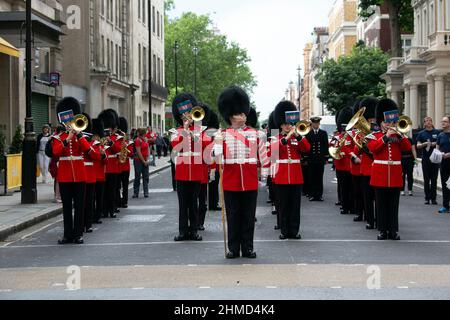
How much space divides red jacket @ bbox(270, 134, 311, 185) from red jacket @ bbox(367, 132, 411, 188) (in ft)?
3.36

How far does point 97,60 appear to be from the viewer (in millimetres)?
48969

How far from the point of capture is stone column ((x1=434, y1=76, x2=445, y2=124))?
4709 centimetres

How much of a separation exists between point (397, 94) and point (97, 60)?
2079 centimetres

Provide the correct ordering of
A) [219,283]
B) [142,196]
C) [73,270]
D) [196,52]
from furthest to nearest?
[196,52], [142,196], [73,270], [219,283]

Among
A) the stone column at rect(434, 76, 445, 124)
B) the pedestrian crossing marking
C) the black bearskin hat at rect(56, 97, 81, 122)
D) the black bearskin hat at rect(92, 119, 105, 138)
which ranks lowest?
the pedestrian crossing marking

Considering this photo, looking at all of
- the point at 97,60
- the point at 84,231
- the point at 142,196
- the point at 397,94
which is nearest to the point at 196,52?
the point at 397,94

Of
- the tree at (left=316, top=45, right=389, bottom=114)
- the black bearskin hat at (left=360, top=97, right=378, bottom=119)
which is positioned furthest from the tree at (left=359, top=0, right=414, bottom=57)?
the black bearskin hat at (left=360, top=97, right=378, bottom=119)

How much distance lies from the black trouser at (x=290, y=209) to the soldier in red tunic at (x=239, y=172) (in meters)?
1.77

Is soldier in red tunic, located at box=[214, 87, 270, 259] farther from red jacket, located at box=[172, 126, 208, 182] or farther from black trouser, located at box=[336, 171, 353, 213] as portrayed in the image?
black trouser, located at box=[336, 171, 353, 213]

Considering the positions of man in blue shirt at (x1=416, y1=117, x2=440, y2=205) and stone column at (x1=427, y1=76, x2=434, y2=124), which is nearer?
man in blue shirt at (x1=416, y1=117, x2=440, y2=205)

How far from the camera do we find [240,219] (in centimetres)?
1227

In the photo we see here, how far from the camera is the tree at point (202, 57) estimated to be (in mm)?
96688

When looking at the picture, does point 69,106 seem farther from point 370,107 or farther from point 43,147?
point 43,147

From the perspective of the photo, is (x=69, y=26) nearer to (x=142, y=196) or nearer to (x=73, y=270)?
(x=142, y=196)
